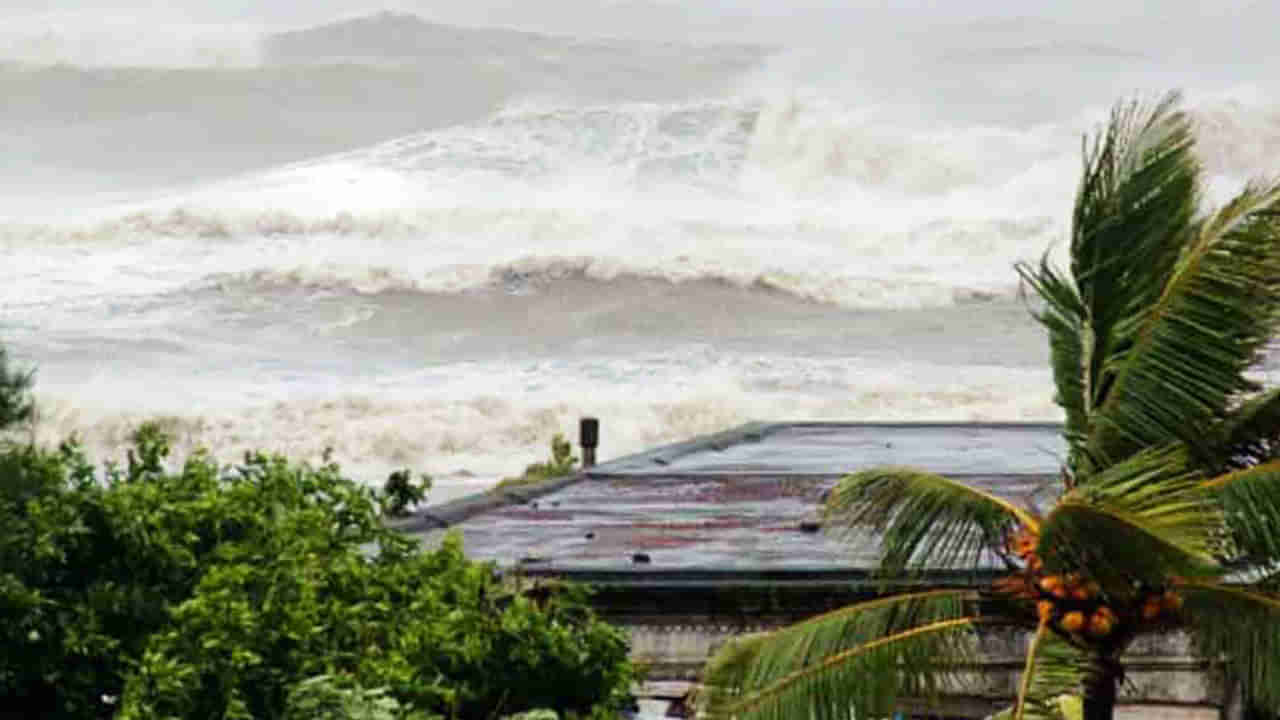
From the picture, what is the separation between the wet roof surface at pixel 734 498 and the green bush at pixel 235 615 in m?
2.33

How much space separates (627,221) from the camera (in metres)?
82.2

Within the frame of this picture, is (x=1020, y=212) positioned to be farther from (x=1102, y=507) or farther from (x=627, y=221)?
(x=1102, y=507)

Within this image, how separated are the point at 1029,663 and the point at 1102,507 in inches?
30.6

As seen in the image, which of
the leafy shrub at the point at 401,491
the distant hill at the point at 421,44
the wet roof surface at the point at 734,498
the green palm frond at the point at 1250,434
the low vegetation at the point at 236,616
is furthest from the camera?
the distant hill at the point at 421,44

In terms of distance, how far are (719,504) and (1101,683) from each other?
36.6 ft

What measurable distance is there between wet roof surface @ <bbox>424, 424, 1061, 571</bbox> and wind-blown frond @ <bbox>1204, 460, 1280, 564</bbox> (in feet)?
5.13

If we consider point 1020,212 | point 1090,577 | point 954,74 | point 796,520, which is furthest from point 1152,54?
point 1090,577

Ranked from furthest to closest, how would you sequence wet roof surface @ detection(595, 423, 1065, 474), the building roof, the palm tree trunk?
wet roof surface @ detection(595, 423, 1065, 474) < the building roof < the palm tree trunk

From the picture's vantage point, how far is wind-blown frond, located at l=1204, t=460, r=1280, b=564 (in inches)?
401

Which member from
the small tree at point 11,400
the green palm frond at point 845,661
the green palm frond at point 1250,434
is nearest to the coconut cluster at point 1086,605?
the green palm frond at point 845,661

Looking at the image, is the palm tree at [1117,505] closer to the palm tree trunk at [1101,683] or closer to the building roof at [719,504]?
the palm tree trunk at [1101,683]

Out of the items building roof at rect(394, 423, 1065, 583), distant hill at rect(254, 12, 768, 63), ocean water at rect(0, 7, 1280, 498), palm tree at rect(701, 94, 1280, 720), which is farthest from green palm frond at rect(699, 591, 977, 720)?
distant hill at rect(254, 12, 768, 63)

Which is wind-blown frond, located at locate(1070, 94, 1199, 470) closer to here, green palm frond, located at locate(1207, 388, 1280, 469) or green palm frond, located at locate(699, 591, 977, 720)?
green palm frond, located at locate(1207, 388, 1280, 469)

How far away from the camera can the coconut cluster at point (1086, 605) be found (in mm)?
10148
